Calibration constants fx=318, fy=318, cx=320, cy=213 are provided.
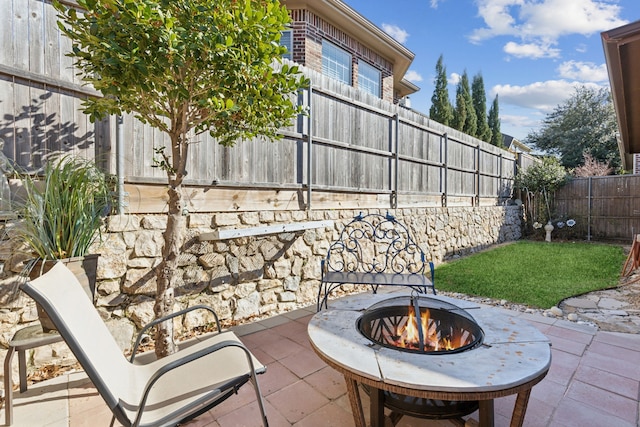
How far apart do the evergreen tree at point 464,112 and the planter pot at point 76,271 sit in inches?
625

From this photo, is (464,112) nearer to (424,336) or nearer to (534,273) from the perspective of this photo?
(534,273)

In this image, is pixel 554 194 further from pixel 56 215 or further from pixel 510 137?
pixel 510 137

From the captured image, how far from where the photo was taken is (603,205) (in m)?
9.42

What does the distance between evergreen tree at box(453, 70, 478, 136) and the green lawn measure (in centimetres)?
898

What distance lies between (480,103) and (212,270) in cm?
1817

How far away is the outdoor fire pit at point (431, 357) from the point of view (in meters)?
1.31

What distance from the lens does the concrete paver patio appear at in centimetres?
179

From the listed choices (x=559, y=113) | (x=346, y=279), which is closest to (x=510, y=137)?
(x=559, y=113)

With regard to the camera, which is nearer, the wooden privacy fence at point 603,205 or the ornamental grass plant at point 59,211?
the ornamental grass plant at point 59,211

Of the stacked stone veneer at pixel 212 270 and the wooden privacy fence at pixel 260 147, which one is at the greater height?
the wooden privacy fence at pixel 260 147

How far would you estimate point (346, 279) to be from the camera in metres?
3.26

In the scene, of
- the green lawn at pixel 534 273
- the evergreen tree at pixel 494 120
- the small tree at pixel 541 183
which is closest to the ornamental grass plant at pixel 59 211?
the green lawn at pixel 534 273

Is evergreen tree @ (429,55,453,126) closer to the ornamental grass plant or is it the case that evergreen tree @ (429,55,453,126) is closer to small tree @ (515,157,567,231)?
small tree @ (515,157,567,231)

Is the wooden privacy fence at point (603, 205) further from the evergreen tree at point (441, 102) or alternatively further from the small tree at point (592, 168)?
→ the small tree at point (592, 168)
